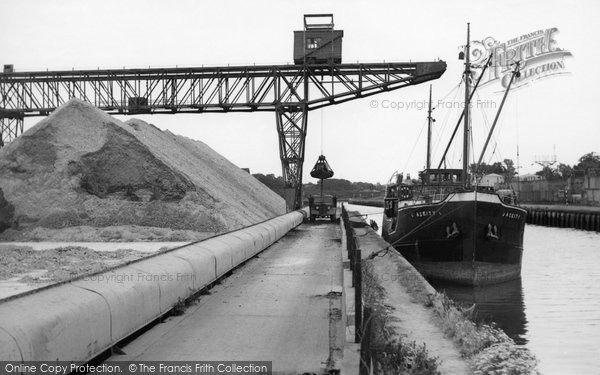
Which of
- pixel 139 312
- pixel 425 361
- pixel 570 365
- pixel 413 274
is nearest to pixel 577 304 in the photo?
pixel 413 274

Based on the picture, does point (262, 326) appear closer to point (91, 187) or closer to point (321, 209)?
point (91, 187)

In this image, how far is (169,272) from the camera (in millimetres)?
11078

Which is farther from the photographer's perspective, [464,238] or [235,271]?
[464,238]

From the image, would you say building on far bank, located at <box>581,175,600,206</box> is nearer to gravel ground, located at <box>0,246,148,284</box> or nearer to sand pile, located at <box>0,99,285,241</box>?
sand pile, located at <box>0,99,285,241</box>

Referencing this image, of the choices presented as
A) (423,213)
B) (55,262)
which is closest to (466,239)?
(423,213)

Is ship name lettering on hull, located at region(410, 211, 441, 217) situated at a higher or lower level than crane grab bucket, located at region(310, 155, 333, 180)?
lower

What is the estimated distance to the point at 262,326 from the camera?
10648 mm

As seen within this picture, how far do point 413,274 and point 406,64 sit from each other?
27.8 m

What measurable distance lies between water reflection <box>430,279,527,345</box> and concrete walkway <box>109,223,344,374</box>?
503cm

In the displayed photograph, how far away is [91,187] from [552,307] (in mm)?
22140

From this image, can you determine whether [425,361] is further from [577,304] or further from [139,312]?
[577,304]

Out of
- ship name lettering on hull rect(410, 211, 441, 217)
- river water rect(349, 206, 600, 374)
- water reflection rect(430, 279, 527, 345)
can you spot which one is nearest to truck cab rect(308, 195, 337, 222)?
river water rect(349, 206, 600, 374)

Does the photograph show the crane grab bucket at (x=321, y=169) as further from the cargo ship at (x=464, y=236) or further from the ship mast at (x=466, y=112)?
the cargo ship at (x=464, y=236)

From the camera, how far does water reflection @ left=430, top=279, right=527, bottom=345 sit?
743 inches
